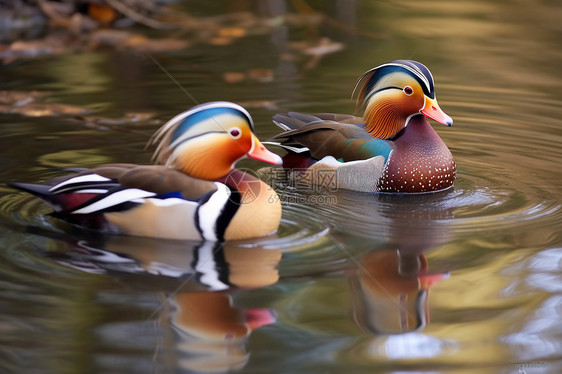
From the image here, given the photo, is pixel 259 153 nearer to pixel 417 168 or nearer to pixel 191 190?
pixel 191 190

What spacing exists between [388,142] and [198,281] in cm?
226

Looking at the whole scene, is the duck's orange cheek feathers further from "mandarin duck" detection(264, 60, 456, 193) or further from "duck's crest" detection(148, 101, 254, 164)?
"mandarin duck" detection(264, 60, 456, 193)

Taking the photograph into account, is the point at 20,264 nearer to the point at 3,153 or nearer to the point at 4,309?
the point at 4,309

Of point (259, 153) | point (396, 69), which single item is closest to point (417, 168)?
point (396, 69)

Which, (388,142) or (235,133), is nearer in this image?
(235,133)

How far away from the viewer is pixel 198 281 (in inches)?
184

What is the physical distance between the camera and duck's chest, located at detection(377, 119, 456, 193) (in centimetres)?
628

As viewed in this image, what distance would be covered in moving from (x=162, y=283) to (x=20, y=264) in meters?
0.84

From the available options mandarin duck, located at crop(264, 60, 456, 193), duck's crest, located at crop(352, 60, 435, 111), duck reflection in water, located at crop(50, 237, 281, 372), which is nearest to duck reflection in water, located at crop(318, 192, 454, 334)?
mandarin duck, located at crop(264, 60, 456, 193)

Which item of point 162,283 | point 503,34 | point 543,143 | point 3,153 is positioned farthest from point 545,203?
point 503,34

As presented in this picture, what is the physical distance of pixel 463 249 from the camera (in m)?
5.13

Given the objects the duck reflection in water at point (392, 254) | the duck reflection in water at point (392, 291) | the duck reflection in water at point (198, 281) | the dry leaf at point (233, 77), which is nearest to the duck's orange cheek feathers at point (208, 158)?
the duck reflection in water at point (198, 281)

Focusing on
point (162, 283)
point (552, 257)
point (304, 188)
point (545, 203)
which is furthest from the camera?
point (304, 188)

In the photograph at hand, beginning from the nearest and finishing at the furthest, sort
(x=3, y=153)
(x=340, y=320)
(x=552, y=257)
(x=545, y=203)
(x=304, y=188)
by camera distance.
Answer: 1. (x=340, y=320)
2. (x=552, y=257)
3. (x=545, y=203)
4. (x=304, y=188)
5. (x=3, y=153)
